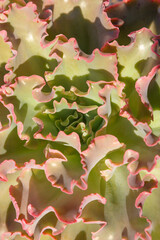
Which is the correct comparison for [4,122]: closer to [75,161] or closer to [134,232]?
[75,161]

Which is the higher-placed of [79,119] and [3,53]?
[3,53]

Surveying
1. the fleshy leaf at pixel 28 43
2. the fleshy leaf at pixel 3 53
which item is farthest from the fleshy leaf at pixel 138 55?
the fleshy leaf at pixel 3 53

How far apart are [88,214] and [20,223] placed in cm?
19

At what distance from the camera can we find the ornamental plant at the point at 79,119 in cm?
84

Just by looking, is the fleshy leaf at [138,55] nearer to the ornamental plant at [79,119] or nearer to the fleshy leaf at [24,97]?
the ornamental plant at [79,119]

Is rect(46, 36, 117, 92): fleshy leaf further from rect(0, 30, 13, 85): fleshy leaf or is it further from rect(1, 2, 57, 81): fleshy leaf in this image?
rect(0, 30, 13, 85): fleshy leaf

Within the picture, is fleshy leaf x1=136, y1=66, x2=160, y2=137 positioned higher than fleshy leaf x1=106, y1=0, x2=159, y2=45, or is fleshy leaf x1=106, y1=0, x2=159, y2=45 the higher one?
fleshy leaf x1=106, y1=0, x2=159, y2=45

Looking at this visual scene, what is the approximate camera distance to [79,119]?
38.3 inches

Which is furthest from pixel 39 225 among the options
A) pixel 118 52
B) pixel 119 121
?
pixel 118 52

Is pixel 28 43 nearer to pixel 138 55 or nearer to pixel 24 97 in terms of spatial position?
pixel 24 97

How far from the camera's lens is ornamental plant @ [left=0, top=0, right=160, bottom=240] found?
2.76ft

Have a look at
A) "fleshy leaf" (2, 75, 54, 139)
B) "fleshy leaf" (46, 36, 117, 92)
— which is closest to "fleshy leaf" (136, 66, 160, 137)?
"fleshy leaf" (46, 36, 117, 92)

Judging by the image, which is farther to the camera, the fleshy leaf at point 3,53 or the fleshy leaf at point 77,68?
the fleshy leaf at point 3,53

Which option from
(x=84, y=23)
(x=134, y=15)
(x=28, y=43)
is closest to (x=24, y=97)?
(x=28, y=43)
